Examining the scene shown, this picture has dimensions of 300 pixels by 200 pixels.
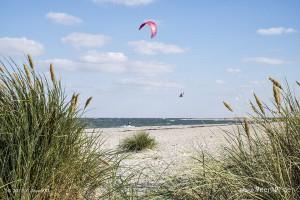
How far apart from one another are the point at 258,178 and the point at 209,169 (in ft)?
1.09

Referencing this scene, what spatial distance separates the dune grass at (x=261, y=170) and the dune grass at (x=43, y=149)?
1.75ft

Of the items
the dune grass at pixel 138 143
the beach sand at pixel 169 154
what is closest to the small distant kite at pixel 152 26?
the beach sand at pixel 169 154

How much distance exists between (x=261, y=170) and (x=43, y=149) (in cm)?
151

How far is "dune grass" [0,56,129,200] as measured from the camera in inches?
117

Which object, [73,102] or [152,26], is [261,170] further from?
[152,26]

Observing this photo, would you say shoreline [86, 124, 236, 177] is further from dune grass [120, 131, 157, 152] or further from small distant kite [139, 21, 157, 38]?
small distant kite [139, 21, 157, 38]

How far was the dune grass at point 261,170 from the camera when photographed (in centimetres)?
284

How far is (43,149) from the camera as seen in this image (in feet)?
10.0

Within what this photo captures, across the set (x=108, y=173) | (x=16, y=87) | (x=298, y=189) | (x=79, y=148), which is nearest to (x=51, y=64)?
(x=16, y=87)

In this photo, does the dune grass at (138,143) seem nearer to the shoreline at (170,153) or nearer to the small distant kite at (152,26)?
the shoreline at (170,153)

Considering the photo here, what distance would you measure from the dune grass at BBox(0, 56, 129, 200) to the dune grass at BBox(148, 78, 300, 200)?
0.53 metres

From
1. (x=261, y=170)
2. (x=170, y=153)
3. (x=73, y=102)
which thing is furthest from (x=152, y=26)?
(x=170, y=153)

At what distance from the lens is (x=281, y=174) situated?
2760 millimetres

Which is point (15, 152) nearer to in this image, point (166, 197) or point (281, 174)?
point (166, 197)
